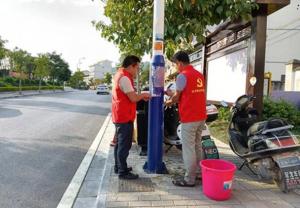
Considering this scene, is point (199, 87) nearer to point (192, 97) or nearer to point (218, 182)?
point (192, 97)

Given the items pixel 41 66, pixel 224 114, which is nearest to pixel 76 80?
pixel 41 66

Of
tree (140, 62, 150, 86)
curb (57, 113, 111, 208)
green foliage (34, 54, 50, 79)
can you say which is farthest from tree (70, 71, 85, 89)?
curb (57, 113, 111, 208)

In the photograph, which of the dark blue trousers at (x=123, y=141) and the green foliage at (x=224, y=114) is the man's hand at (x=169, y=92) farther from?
the green foliage at (x=224, y=114)

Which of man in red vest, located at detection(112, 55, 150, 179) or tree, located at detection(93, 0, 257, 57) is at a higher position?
tree, located at detection(93, 0, 257, 57)

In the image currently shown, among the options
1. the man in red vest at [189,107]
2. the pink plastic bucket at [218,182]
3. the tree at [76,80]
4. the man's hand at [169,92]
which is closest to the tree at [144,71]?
the man's hand at [169,92]

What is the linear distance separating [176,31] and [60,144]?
3.95m

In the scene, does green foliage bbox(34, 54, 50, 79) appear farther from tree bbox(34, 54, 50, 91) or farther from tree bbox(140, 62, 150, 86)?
tree bbox(140, 62, 150, 86)

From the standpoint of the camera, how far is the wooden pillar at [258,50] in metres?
7.74

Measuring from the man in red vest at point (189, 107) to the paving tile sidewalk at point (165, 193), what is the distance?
310 millimetres

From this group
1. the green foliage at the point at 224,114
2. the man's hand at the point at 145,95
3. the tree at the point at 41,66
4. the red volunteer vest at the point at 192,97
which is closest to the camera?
the red volunteer vest at the point at 192,97

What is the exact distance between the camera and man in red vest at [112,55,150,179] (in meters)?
5.16

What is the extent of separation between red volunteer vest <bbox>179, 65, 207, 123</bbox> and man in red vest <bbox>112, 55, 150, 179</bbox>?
74 cm

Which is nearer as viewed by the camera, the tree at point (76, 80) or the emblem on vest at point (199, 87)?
the emblem on vest at point (199, 87)

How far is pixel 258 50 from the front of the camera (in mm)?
7918
